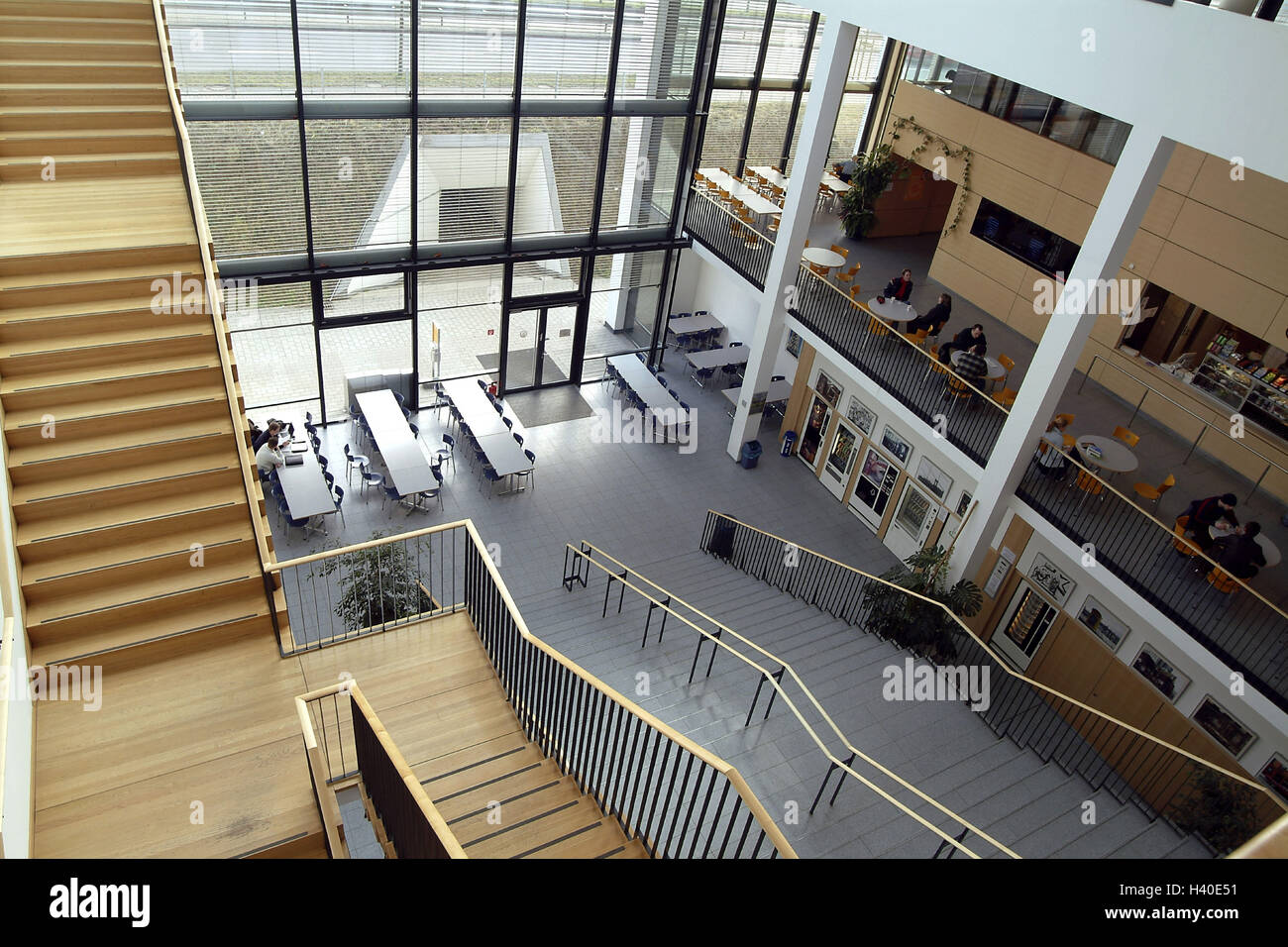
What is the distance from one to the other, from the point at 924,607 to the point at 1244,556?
3155mm

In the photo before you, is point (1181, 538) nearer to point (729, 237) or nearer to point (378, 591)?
point (378, 591)

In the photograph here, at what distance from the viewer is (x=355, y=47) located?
11477mm

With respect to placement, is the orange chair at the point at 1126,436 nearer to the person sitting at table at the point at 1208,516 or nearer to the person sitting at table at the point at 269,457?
the person sitting at table at the point at 1208,516

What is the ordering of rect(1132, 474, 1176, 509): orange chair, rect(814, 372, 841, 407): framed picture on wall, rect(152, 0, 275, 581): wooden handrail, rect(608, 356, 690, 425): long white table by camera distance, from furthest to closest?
rect(608, 356, 690, 425): long white table < rect(814, 372, 841, 407): framed picture on wall < rect(1132, 474, 1176, 509): orange chair < rect(152, 0, 275, 581): wooden handrail

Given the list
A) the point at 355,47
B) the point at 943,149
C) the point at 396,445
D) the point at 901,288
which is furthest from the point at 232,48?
the point at 943,149

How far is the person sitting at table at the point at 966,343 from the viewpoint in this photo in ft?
37.3

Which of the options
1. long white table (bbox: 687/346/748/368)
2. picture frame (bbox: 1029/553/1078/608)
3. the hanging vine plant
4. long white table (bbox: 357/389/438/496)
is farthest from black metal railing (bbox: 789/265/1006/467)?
long white table (bbox: 357/389/438/496)

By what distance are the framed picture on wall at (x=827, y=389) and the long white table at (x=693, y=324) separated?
3.31m

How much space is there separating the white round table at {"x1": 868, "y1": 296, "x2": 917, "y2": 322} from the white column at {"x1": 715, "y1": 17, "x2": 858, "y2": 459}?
1.36 meters

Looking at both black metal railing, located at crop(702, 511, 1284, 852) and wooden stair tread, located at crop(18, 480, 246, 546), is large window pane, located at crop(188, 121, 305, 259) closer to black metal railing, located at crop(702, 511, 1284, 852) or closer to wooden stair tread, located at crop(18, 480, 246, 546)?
wooden stair tread, located at crop(18, 480, 246, 546)

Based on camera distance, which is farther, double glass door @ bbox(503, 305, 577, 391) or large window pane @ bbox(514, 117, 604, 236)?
double glass door @ bbox(503, 305, 577, 391)

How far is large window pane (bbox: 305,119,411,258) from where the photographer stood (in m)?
12.0

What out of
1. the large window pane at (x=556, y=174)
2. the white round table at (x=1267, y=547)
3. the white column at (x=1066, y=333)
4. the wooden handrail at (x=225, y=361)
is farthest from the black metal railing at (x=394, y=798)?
the large window pane at (x=556, y=174)
